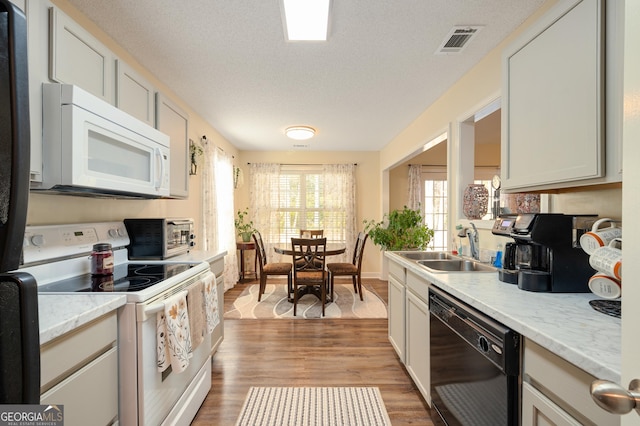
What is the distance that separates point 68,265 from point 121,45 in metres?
1.52

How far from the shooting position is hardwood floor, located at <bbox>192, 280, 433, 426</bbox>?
6.34 ft

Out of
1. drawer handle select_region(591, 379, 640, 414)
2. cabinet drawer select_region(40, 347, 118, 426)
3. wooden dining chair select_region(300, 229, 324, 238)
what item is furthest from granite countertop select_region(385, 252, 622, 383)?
wooden dining chair select_region(300, 229, 324, 238)

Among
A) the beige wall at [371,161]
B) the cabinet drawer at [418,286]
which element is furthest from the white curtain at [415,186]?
the cabinet drawer at [418,286]

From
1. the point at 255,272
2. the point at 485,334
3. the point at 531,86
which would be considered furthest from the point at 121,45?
the point at 255,272

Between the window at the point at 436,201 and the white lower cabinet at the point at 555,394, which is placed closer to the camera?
the white lower cabinet at the point at 555,394

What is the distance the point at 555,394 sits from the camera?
0.86 metres

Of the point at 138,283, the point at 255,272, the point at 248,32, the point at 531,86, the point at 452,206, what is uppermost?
the point at 248,32

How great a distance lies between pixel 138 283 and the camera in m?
1.48

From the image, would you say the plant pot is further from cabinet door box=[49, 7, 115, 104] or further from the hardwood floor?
cabinet door box=[49, 7, 115, 104]

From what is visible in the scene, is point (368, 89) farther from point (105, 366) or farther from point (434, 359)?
point (105, 366)

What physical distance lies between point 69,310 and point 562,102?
6.58 ft

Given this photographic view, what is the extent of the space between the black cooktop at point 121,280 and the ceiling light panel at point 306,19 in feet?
5.29

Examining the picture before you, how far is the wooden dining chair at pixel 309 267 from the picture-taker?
3.55 meters

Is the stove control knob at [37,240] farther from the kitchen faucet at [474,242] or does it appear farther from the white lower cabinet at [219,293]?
the kitchen faucet at [474,242]
